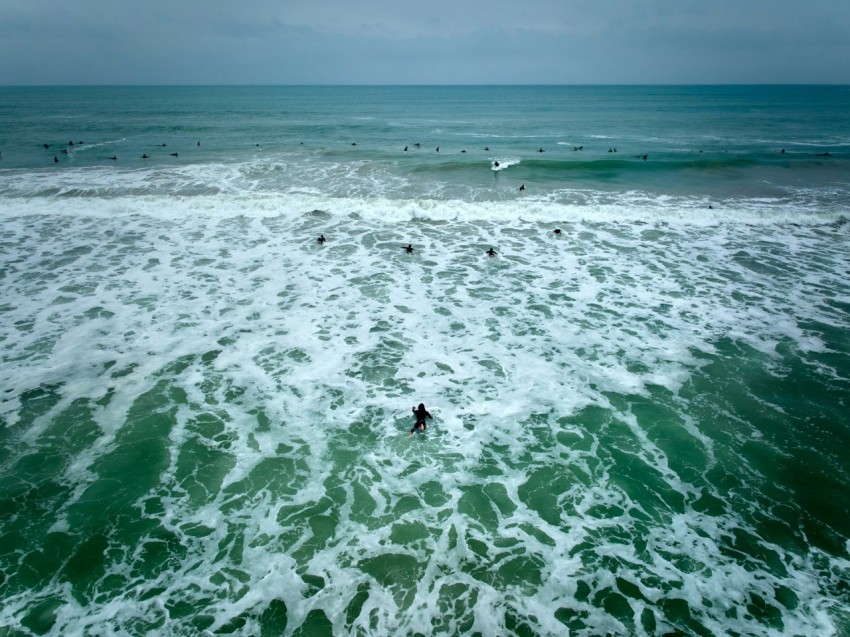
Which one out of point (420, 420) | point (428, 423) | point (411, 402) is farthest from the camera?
point (411, 402)

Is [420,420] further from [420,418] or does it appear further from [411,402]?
[411,402]

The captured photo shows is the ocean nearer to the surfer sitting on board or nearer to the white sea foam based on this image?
the white sea foam

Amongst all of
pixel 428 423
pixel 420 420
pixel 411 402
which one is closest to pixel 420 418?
pixel 420 420

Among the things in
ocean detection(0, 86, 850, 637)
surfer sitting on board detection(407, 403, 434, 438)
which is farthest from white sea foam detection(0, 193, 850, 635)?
surfer sitting on board detection(407, 403, 434, 438)

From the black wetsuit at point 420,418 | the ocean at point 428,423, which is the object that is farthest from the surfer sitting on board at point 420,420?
the ocean at point 428,423

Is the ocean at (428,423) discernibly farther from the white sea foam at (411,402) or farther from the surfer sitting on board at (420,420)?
the surfer sitting on board at (420,420)

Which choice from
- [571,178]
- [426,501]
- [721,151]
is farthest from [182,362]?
[721,151]

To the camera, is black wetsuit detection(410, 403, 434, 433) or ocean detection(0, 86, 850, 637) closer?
ocean detection(0, 86, 850, 637)

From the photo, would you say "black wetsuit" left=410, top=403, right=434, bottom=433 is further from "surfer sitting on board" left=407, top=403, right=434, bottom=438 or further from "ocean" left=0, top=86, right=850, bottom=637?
"ocean" left=0, top=86, right=850, bottom=637

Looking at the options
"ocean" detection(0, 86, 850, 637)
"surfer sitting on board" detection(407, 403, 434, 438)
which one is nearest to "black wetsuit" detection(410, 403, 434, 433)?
"surfer sitting on board" detection(407, 403, 434, 438)
